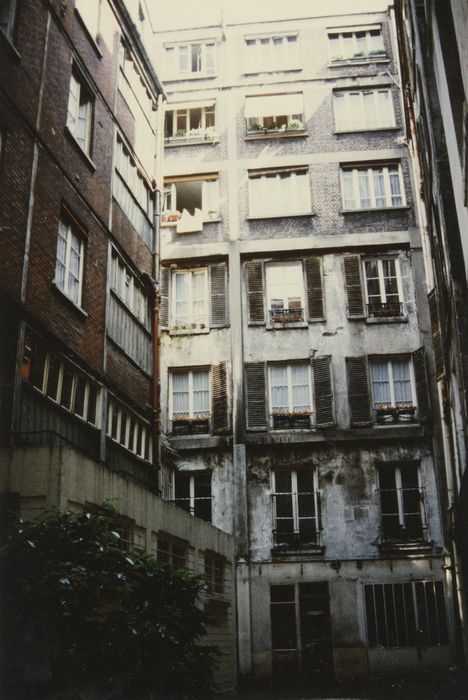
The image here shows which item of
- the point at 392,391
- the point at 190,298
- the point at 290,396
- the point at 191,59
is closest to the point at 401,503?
the point at 392,391

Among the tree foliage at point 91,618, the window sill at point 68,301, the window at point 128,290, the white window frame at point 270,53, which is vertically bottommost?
the tree foliage at point 91,618

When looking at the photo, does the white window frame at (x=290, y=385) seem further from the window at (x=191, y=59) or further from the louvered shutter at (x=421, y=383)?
the window at (x=191, y=59)

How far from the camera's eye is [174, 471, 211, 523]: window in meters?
22.9

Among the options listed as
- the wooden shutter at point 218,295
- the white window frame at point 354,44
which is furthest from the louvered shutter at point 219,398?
the white window frame at point 354,44

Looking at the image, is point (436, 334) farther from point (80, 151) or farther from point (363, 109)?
point (80, 151)

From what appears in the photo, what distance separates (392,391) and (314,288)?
422 centimetres

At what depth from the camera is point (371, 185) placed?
26219 millimetres

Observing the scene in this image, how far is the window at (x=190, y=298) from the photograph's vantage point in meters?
25.2

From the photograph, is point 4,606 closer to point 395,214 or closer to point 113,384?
point 113,384

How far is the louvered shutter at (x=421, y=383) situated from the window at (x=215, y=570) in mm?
8199

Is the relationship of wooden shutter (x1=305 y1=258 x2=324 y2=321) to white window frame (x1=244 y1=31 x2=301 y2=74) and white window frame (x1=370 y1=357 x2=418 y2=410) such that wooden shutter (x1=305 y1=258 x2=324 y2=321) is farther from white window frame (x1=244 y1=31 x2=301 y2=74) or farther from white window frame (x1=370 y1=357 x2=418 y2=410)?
white window frame (x1=244 y1=31 x2=301 y2=74)

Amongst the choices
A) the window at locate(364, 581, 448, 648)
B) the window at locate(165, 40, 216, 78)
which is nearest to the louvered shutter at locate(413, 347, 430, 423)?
the window at locate(364, 581, 448, 648)

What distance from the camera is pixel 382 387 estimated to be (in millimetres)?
23703

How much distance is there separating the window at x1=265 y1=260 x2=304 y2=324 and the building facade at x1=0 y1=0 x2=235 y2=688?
617 centimetres
